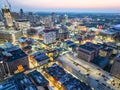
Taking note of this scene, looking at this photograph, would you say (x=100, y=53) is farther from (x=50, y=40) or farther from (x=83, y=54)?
(x=50, y=40)

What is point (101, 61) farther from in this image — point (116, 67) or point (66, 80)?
point (66, 80)

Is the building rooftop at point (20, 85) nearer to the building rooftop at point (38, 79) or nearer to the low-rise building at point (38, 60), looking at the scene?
the building rooftop at point (38, 79)

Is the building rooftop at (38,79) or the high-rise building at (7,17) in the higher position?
the high-rise building at (7,17)

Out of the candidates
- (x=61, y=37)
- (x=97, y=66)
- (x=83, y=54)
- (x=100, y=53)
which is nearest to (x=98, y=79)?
(x=97, y=66)

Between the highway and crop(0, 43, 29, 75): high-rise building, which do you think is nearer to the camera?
the highway

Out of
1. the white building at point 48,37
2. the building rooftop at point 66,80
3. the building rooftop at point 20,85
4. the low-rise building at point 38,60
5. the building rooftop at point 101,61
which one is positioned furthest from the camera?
the white building at point 48,37

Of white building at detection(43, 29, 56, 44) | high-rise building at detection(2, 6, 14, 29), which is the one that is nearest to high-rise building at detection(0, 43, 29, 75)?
white building at detection(43, 29, 56, 44)

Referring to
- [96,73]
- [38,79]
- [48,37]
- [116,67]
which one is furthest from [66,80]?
[48,37]

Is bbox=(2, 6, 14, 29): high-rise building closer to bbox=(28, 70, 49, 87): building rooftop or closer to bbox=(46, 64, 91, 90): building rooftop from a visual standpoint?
bbox=(28, 70, 49, 87): building rooftop

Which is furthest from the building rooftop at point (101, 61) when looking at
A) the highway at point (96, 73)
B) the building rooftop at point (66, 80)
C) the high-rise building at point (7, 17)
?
the high-rise building at point (7, 17)

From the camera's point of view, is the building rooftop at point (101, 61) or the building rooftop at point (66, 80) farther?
the building rooftop at point (101, 61)

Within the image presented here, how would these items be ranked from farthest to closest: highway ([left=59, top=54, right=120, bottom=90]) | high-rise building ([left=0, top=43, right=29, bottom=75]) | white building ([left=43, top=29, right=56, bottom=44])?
white building ([left=43, top=29, right=56, bottom=44]), high-rise building ([left=0, top=43, right=29, bottom=75]), highway ([left=59, top=54, right=120, bottom=90])
